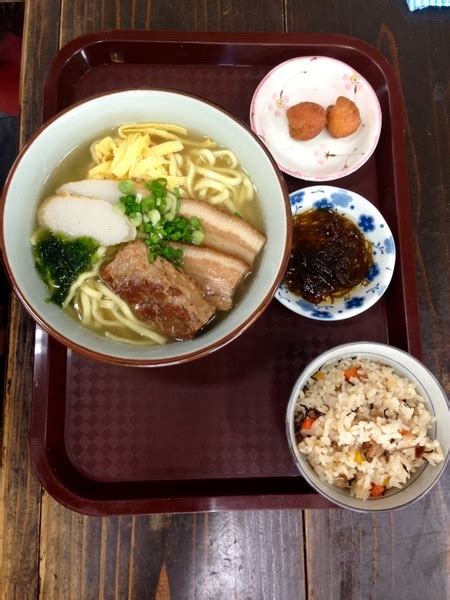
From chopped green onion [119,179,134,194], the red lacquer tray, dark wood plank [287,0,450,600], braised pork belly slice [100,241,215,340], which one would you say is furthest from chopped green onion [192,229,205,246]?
dark wood plank [287,0,450,600]

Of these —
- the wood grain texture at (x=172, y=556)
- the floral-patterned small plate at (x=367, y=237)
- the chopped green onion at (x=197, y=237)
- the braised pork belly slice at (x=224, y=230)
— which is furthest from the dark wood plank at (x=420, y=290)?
the chopped green onion at (x=197, y=237)

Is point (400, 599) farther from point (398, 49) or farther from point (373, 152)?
point (398, 49)

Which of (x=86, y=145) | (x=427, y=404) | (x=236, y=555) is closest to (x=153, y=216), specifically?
(x=86, y=145)

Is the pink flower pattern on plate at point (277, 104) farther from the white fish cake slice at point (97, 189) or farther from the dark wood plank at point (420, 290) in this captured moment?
the white fish cake slice at point (97, 189)

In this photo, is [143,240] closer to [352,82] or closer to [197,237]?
[197,237]

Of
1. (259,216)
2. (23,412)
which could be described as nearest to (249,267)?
(259,216)
